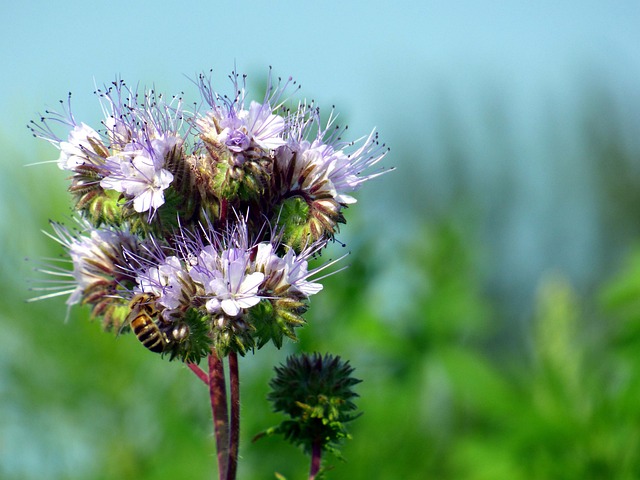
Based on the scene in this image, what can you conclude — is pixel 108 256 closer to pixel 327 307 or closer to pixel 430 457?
pixel 327 307

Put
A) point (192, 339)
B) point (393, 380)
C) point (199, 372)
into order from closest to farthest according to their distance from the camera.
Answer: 1. point (192, 339)
2. point (199, 372)
3. point (393, 380)

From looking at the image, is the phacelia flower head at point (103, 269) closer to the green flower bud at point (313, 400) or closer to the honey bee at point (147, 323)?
the honey bee at point (147, 323)

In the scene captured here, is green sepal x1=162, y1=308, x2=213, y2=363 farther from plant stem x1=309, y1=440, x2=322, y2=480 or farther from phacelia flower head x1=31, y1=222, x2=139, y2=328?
plant stem x1=309, y1=440, x2=322, y2=480

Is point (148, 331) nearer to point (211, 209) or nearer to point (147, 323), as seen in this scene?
point (147, 323)

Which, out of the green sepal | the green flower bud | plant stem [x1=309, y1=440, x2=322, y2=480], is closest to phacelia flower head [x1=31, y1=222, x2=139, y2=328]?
the green sepal

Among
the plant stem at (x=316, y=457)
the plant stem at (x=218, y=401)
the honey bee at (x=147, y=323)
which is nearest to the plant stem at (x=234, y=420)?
the plant stem at (x=218, y=401)

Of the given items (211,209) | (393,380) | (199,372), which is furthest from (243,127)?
(393,380)

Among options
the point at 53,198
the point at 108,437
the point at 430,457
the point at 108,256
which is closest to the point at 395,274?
the point at 430,457
